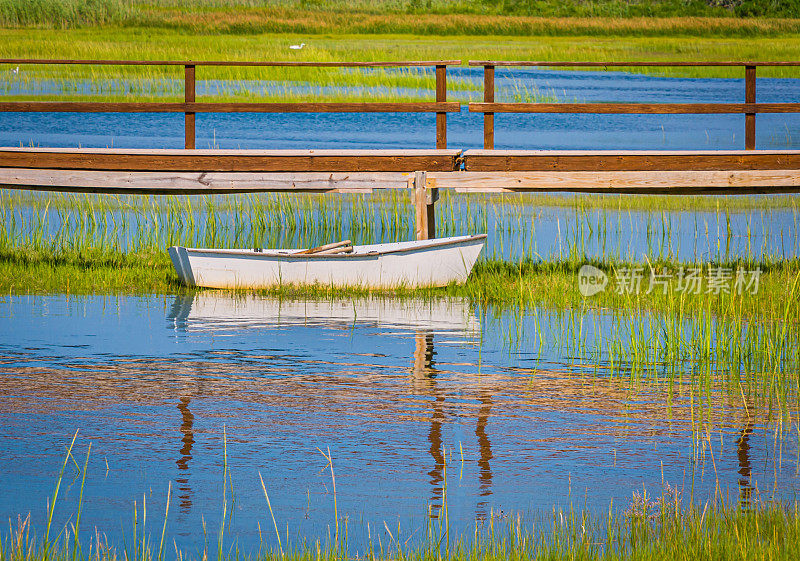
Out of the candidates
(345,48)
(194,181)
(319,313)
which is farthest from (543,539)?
(345,48)

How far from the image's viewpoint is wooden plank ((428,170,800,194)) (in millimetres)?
15422

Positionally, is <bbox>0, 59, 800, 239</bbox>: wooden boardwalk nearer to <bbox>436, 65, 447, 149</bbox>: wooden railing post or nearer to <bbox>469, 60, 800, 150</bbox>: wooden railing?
<bbox>469, 60, 800, 150</bbox>: wooden railing

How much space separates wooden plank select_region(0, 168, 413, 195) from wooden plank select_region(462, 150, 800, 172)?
3.35 feet

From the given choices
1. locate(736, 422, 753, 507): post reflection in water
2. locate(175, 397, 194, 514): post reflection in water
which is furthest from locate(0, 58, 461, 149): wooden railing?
locate(736, 422, 753, 507): post reflection in water

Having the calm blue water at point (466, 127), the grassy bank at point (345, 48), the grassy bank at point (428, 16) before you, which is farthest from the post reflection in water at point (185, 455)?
the grassy bank at point (428, 16)

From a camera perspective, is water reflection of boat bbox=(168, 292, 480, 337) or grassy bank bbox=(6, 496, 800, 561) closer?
grassy bank bbox=(6, 496, 800, 561)

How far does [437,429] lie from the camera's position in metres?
8.60

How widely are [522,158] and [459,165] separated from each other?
29.1 inches

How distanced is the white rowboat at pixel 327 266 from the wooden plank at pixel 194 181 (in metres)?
1.43

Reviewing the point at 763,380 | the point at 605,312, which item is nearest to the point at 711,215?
the point at 605,312

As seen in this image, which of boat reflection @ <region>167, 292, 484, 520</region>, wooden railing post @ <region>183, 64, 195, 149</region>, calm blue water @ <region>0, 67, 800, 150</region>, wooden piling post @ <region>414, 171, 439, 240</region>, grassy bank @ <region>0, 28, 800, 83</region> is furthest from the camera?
grassy bank @ <region>0, 28, 800, 83</region>

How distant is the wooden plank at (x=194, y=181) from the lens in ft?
50.9

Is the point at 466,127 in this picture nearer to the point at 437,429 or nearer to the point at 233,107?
the point at 233,107

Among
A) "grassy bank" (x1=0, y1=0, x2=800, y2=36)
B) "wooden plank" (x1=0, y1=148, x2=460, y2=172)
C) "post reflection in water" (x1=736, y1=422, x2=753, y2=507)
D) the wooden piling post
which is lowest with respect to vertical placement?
"post reflection in water" (x1=736, y1=422, x2=753, y2=507)
